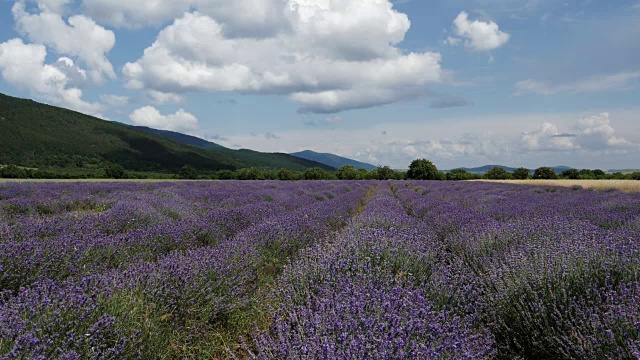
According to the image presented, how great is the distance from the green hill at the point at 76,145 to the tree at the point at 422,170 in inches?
2296

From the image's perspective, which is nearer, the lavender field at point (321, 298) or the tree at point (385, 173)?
the lavender field at point (321, 298)

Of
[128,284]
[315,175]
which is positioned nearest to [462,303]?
[128,284]

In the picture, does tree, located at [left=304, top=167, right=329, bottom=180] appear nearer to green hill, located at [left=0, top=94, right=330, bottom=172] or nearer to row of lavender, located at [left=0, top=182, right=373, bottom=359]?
row of lavender, located at [left=0, top=182, right=373, bottom=359]

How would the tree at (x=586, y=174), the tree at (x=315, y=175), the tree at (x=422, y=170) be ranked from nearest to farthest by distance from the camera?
the tree at (x=315, y=175) < the tree at (x=422, y=170) < the tree at (x=586, y=174)

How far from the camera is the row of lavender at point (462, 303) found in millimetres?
1857

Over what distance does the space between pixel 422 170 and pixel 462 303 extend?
4544cm

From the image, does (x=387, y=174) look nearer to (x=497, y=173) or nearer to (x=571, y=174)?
(x=497, y=173)

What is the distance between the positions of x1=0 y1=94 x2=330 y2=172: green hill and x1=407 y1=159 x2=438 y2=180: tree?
5831 cm

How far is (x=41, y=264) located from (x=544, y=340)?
3.77 metres

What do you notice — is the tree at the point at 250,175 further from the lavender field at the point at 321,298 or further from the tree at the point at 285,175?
the lavender field at the point at 321,298

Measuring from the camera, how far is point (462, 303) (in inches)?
109

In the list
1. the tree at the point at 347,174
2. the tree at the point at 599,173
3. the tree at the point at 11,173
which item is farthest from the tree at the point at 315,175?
the tree at the point at 599,173

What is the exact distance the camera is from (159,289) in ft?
8.80

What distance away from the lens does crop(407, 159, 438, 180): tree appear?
46.5 m
